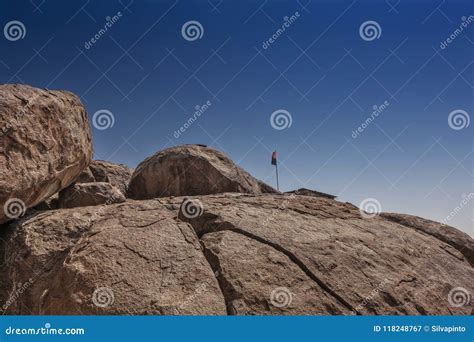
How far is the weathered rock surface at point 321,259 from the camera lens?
526 centimetres

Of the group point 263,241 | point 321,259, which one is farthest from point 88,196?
point 321,259

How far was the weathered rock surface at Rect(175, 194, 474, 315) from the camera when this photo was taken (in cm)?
526

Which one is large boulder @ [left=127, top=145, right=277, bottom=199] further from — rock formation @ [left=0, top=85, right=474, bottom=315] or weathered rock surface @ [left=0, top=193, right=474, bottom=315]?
weathered rock surface @ [left=0, top=193, right=474, bottom=315]

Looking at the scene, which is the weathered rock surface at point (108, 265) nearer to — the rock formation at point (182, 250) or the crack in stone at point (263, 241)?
the rock formation at point (182, 250)

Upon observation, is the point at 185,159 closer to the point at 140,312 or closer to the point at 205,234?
the point at 205,234

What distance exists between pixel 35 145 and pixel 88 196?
1.46 m

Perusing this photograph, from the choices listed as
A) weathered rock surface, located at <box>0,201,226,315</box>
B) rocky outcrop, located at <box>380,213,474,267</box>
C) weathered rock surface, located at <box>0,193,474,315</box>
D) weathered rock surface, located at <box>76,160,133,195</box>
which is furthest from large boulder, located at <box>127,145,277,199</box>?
rocky outcrop, located at <box>380,213,474,267</box>

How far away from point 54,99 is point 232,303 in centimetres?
435

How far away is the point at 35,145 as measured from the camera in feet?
20.5

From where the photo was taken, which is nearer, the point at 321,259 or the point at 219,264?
the point at 219,264

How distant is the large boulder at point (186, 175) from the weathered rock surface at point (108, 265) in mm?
2417

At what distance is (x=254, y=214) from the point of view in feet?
21.6

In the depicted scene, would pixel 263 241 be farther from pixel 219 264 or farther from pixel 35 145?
pixel 35 145

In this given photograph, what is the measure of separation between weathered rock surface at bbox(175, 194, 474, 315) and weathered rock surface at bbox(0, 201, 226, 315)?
1.09ft
